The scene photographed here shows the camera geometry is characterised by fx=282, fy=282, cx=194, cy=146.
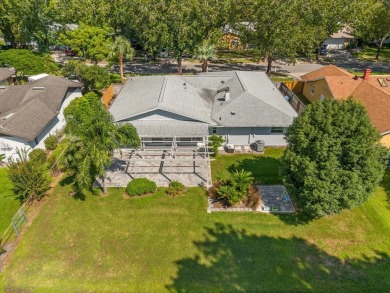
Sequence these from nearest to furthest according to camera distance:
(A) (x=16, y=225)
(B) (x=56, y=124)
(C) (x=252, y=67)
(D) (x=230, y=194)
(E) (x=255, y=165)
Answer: (A) (x=16, y=225)
(D) (x=230, y=194)
(E) (x=255, y=165)
(B) (x=56, y=124)
(C) (x=252, y=67)

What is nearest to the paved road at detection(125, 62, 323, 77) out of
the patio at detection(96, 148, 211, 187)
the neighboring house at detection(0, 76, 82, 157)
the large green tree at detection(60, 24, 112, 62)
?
the large green tree at detection(60, 24, 112, 62)

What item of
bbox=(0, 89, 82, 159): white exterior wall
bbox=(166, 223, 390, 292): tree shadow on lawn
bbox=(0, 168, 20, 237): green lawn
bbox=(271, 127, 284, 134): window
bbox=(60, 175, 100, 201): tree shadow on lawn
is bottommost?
bbox=(166, 223, 390, 292): tree shadow on lawn

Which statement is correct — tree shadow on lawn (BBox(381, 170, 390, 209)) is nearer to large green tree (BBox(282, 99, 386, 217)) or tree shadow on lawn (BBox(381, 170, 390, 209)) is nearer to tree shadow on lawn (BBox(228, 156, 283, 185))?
large green tree (BBox(282, 99, 386, 217))

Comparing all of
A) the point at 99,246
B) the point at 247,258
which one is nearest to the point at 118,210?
the point at 99,246

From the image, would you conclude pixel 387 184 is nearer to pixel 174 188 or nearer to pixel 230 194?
pixel 230 194

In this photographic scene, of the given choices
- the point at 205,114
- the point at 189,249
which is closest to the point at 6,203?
the point at 189,249

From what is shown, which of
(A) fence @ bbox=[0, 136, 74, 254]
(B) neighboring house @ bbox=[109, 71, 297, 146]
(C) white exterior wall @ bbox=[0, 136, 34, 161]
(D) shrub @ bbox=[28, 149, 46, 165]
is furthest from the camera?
(B) neighboring house @ bbox=[109, 71, 297, 146]
